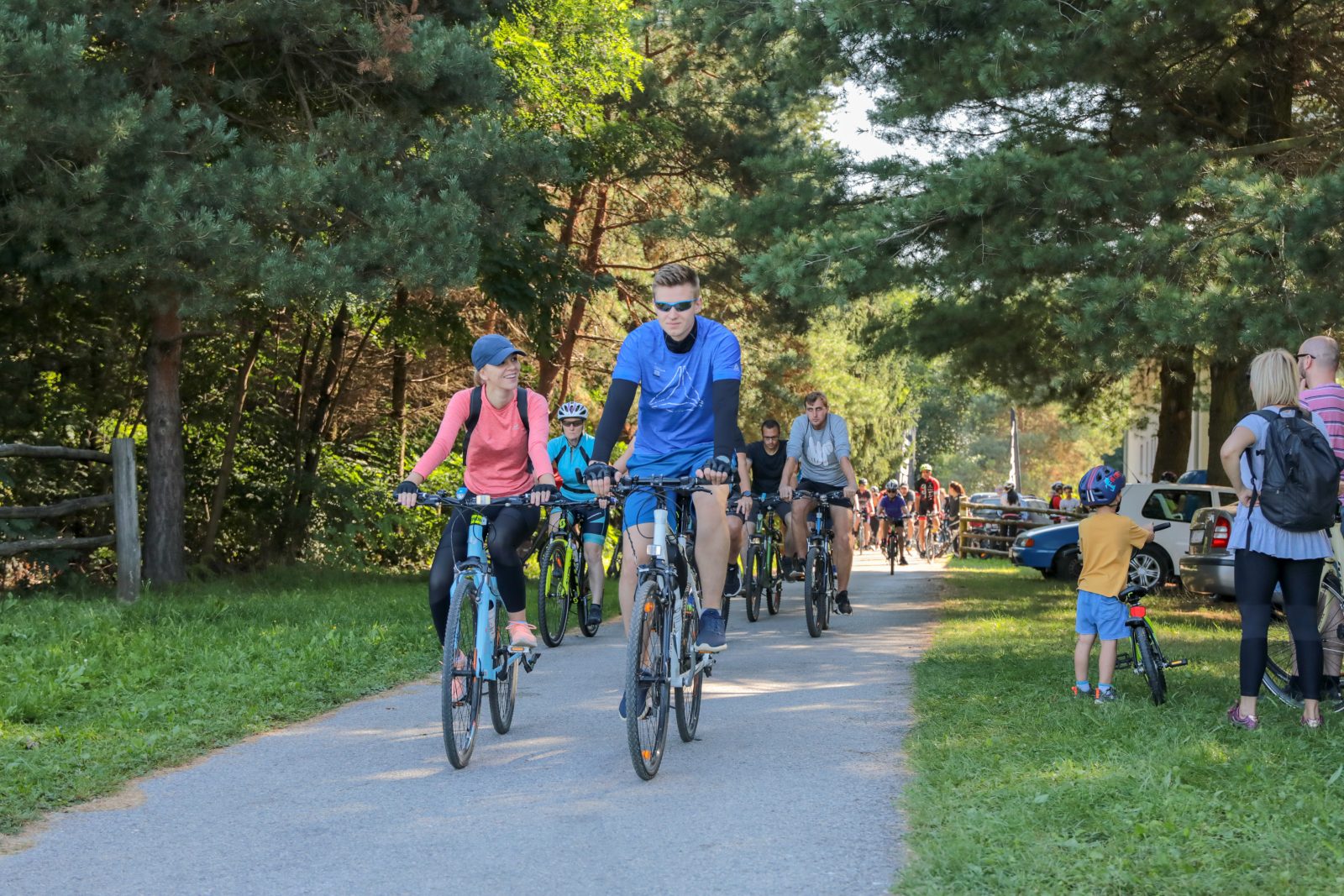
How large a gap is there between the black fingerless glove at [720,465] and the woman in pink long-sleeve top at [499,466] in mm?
973

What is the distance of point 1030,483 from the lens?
111625 mm

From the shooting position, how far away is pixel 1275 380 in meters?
7.07

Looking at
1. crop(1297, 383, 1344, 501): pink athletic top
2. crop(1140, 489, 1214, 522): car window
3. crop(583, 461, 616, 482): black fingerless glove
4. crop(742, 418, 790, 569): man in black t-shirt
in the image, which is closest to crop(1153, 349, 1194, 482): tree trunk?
crop(1140, 489, 1214, 522): car window

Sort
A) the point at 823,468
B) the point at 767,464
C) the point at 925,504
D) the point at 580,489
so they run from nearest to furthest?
the point at 580,489 < the point at 823,468 < the point at 767,464 < the point at 925,504

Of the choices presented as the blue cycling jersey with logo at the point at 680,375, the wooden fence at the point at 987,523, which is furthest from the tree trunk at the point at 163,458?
the wooden fence at the point at 987,523

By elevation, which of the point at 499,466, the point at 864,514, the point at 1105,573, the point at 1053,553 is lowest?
the point at 1053,553

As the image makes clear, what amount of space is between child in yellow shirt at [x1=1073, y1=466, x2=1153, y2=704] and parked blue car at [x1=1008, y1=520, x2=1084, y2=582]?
14.5m

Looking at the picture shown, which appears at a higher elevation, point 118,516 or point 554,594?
point 118,516

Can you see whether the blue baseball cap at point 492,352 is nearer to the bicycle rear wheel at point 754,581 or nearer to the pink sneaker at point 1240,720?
the pink sneaker at point 1240,720

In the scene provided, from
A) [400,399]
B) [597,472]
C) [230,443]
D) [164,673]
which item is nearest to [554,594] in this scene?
[164,673]

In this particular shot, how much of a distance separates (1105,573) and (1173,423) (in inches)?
650

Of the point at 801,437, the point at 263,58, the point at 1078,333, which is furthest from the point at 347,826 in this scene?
the point at 263,58

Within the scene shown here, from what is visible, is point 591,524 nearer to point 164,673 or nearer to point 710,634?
point 164,673

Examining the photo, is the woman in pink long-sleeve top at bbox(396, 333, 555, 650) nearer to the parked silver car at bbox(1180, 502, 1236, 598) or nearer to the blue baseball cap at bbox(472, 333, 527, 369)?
the blue baseball cap at bbox(472, 333, 527, 369)
